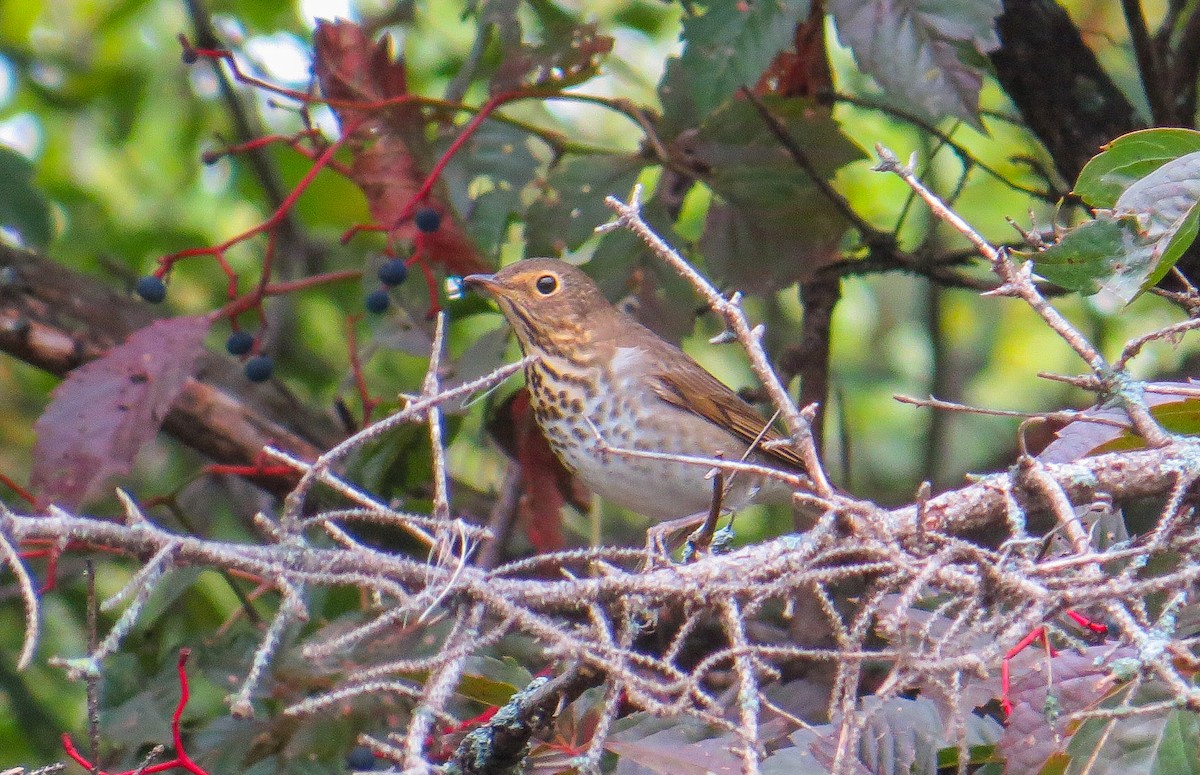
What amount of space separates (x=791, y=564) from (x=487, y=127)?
2120 millimetres

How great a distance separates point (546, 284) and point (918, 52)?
123 centimetres

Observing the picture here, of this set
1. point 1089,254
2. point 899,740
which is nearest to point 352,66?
point 1089,254

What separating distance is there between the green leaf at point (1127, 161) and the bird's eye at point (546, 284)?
1.91 m

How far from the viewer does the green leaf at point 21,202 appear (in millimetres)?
3736

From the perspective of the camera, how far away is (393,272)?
3.20 metres

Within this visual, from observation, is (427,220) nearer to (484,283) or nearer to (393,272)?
(393,272)

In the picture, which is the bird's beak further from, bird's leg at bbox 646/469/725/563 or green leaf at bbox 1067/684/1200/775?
green leaf at bbox 1067/684/1200/775

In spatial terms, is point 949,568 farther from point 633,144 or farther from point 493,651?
point 633,144

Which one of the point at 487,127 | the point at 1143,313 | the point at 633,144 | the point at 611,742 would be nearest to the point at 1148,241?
the point at 611,742

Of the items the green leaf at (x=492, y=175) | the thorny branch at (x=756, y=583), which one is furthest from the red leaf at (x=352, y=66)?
the thorny branch at (x=756, y=583)

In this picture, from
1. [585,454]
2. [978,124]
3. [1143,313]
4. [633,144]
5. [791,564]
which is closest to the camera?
[791,564]

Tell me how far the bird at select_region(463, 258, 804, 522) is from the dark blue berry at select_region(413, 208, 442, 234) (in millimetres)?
185

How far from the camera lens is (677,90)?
3.44 metres

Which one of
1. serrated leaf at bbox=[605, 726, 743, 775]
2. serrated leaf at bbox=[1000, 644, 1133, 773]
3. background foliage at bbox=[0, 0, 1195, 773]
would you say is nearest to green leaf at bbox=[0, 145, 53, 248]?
background foliage at bbox=[0, 0, 1195, 773]
